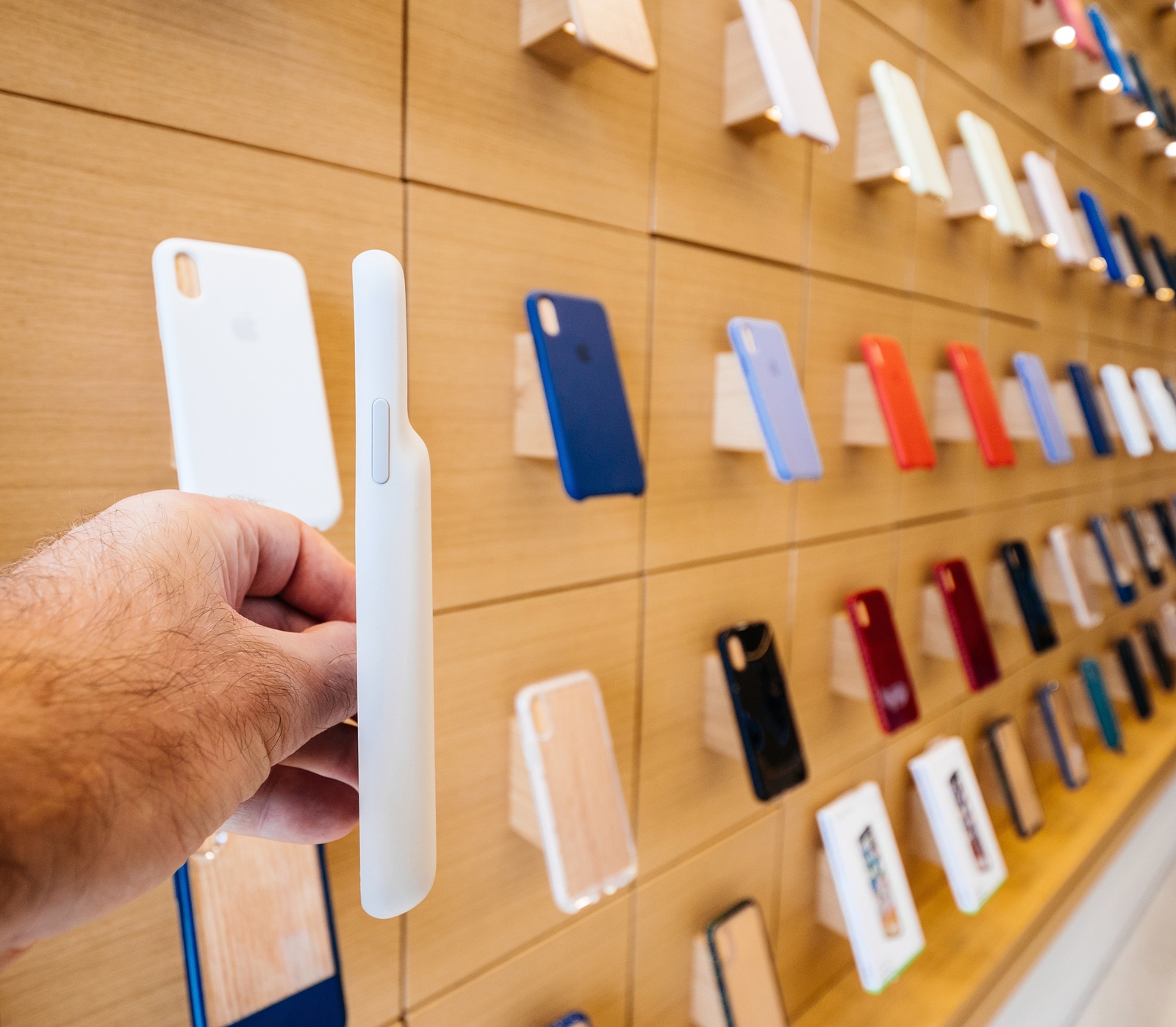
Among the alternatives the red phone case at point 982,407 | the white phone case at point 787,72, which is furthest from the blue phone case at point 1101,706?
the white phone case at point 787,72

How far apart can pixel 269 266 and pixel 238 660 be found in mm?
484

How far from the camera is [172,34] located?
0.68 meters

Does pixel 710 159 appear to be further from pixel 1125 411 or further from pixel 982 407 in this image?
pixel 1125 411

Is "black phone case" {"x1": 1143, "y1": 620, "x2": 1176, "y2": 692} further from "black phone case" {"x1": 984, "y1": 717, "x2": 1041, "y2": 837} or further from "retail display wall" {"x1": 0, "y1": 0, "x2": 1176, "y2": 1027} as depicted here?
"black phone case" {"x1": 984, "y1": 717, "x2": 1041, "y2": 837}

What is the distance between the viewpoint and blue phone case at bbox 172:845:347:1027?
0.66m

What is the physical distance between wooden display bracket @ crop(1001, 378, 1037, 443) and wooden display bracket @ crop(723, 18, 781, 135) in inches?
48.0

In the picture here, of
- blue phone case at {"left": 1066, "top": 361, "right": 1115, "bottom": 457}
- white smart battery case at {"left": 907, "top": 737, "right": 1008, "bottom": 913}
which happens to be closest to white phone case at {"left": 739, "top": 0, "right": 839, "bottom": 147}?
white smart battery case at {"left": 907, "top": 737, "right": 1008, "bottom": 913}

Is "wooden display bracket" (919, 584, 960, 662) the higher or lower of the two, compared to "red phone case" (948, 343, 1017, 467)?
lower

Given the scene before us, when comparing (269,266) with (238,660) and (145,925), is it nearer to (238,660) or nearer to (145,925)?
(238,660)

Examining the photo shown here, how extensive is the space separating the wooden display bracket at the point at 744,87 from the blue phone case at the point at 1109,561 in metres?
2.06

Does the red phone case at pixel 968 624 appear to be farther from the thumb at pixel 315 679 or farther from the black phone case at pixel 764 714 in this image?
the thumb at pixel 315 679

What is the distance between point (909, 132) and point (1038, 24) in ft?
3.70

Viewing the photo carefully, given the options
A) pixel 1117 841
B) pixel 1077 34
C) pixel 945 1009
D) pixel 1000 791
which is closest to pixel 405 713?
pixel 945 1009

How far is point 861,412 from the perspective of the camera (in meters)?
1.50
